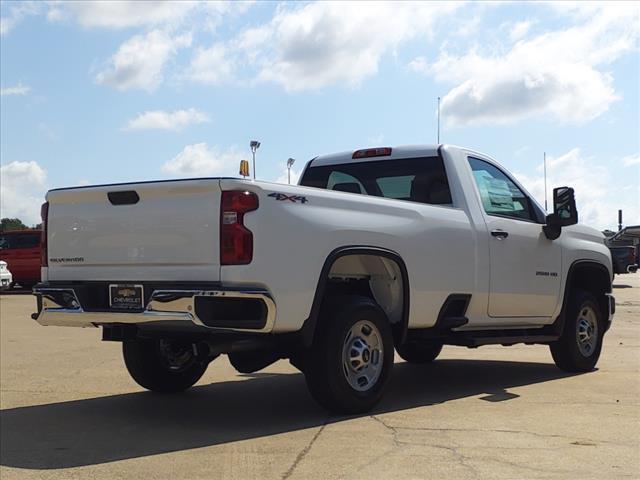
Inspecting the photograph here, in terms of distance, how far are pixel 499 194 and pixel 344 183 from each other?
4.92 feet

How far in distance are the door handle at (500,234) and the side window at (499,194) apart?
0.20 m

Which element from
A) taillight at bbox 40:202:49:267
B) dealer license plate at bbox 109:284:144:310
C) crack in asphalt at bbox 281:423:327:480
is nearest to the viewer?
crack in asphalt at bbox 281:423:327:480

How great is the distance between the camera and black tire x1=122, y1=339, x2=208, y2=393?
6.96m

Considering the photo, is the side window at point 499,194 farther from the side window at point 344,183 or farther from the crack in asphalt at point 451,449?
the crack in asphalt at point 451,449

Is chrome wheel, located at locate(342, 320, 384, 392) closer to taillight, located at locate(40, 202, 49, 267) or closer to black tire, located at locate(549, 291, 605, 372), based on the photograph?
taillight, located at locate(40, 202, 49, 267)

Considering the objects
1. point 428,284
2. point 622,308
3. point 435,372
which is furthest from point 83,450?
point 622,308

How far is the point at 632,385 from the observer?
24.4 ft

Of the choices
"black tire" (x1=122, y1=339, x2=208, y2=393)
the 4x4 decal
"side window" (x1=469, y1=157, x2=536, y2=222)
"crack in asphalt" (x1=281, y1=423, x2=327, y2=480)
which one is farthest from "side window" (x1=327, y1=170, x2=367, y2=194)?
"crack in asphalt" (x1=281, y1=423, x2=327, y2=480)

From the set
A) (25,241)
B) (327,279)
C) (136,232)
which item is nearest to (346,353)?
(327,279)

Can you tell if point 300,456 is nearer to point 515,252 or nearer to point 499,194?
point 515,252

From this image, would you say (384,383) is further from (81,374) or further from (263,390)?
(81,374)

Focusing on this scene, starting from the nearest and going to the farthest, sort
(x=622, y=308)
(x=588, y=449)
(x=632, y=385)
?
(x=588, y=449) < (x=632, y=385) < (x=622, y=308)

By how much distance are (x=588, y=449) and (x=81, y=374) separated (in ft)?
17.6

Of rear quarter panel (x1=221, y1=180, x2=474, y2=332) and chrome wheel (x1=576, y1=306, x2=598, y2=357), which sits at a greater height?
rear quarter panel (x1=221, y1=180, x2=474, y2=332)
